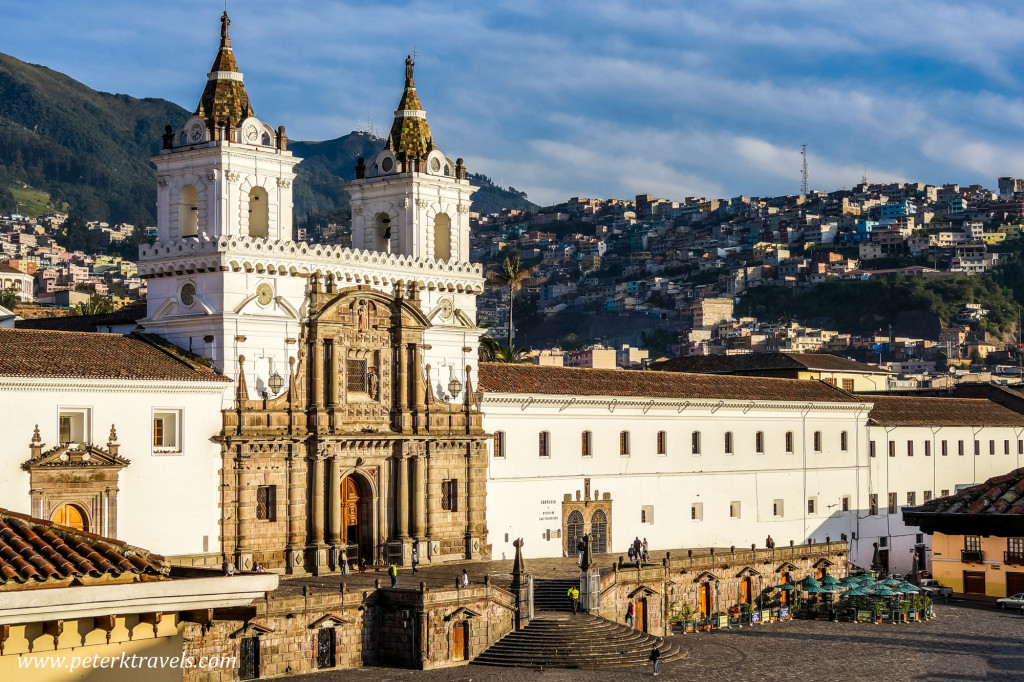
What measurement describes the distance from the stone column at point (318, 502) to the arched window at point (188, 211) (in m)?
8.16

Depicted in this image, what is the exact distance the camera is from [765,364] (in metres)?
79.7

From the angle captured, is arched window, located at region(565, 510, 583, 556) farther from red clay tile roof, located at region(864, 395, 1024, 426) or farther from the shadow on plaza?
red clay tile roof, located at region(864, 395, 1024, 426)

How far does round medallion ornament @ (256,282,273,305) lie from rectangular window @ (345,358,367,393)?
144 inches

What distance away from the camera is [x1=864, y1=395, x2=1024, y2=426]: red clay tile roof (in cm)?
7319

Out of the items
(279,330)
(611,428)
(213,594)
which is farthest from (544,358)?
(213,594)

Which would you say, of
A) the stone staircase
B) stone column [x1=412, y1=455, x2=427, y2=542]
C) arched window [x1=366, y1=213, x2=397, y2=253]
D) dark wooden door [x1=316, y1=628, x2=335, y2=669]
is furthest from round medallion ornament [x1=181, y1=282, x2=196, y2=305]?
the stone staircase

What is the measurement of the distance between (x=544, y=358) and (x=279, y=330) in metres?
73.5

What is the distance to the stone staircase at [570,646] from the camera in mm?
43531

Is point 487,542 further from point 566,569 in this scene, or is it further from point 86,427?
point 86,427

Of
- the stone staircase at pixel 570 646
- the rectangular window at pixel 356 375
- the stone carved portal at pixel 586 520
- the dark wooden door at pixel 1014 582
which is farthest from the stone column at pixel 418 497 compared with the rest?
the dark wooden door at pixel 1014 582

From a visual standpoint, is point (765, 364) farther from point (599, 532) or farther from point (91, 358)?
point (91, 358)

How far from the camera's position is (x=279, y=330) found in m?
47.0

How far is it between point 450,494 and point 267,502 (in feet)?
26.1

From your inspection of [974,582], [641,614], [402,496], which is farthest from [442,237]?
[974,582]
